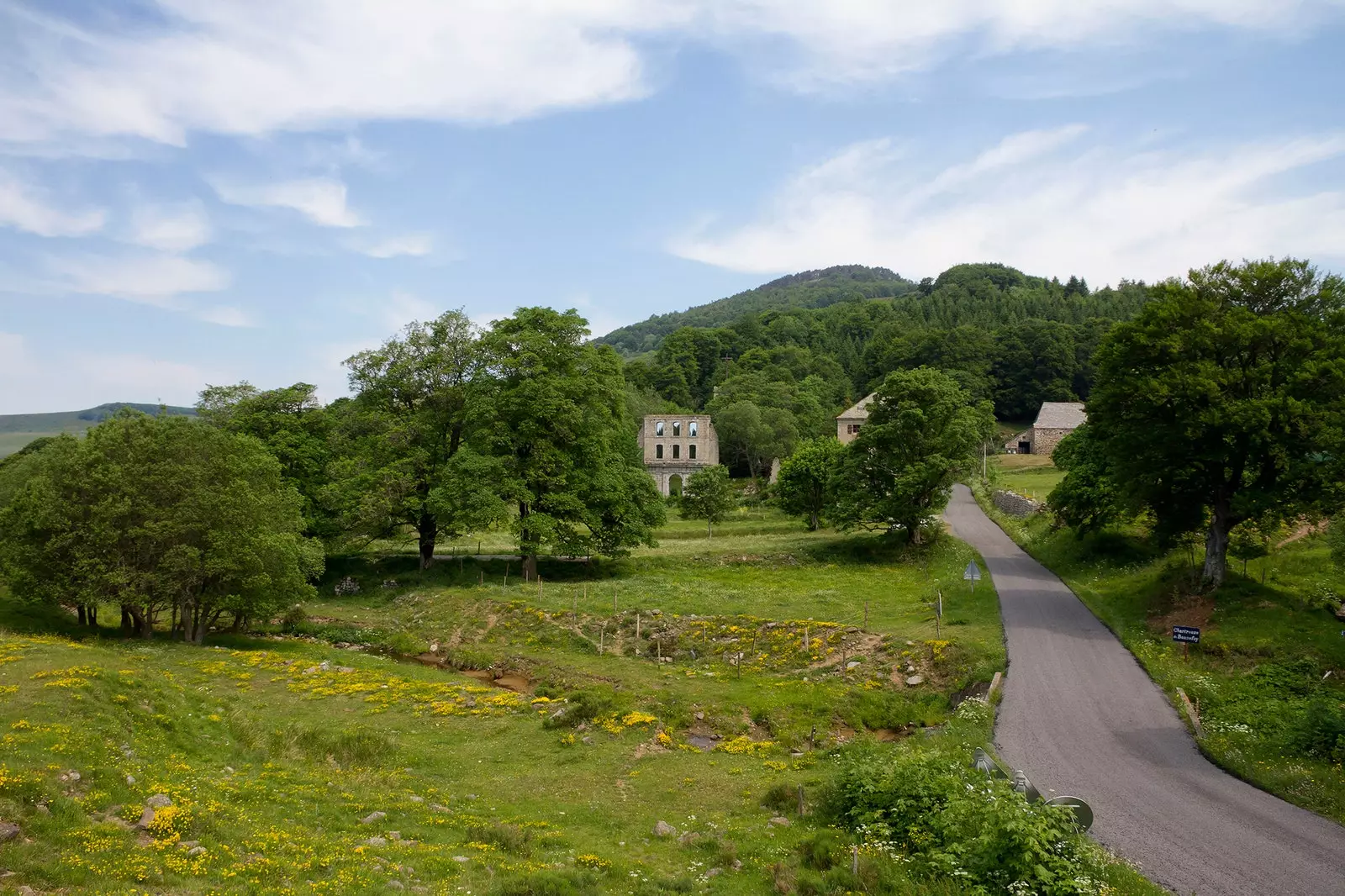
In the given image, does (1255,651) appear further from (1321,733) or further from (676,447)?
(676,447)

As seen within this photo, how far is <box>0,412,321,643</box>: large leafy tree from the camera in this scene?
3212cm

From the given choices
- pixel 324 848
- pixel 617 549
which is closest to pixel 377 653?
pixel 617 549

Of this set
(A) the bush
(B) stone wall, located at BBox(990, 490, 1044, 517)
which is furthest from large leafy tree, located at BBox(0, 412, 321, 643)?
(B) stone wall, located at BBox(990, 490, 1044, 517)

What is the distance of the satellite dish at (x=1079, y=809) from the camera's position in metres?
14.2

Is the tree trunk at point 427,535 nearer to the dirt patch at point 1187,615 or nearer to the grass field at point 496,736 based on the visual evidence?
the grass field at point 496,736

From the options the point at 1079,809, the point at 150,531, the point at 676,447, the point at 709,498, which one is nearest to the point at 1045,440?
the point at 676,447

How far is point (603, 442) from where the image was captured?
163 ft

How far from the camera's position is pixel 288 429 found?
52781 millimetres

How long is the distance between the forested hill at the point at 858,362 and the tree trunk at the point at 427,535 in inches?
2238

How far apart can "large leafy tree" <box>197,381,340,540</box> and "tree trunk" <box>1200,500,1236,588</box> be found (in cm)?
4711

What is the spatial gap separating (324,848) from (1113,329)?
34998 millimetres

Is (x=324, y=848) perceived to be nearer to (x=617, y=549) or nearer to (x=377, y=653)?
(x=377, y=653)

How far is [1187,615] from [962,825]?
21.6 m

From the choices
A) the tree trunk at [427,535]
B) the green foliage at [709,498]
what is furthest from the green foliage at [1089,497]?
the tree trunk at [427,535]
